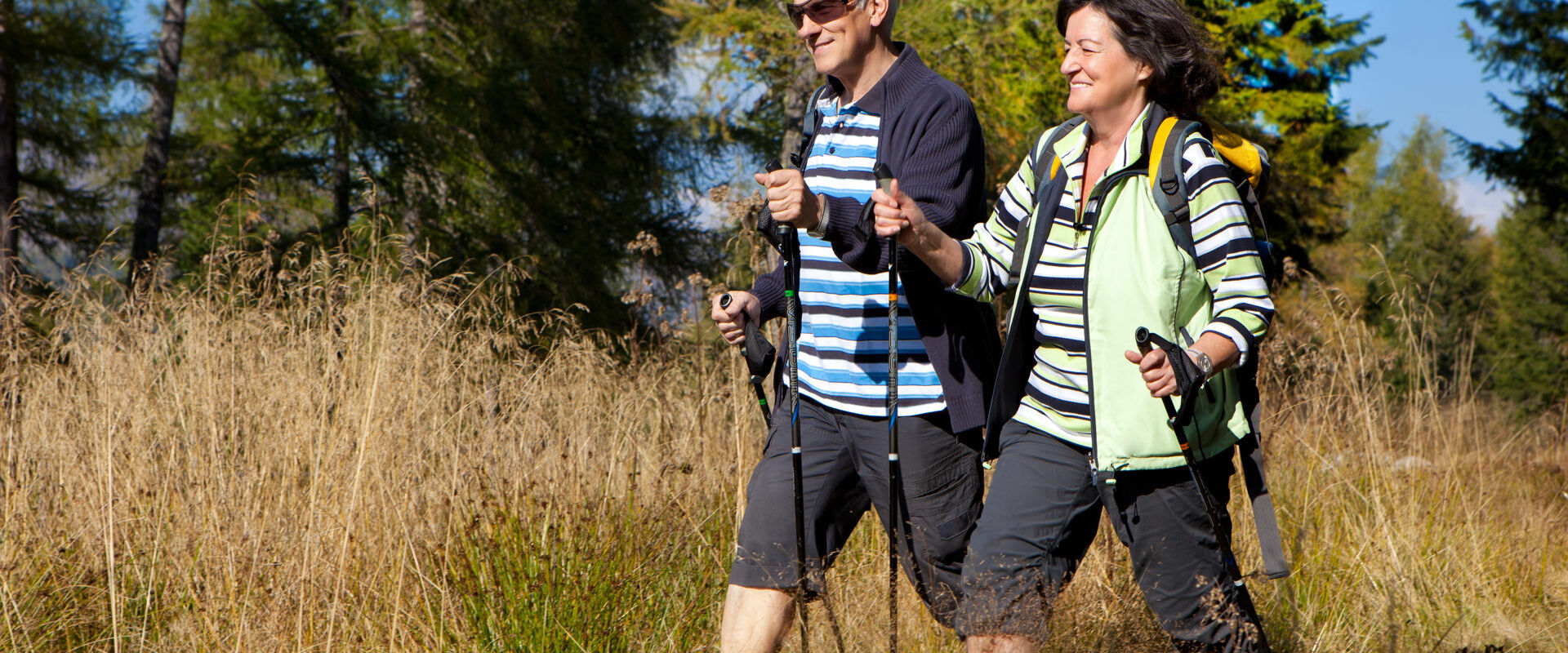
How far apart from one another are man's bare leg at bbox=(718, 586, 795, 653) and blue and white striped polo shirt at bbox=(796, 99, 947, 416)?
1.42 feet

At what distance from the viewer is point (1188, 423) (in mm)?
1959

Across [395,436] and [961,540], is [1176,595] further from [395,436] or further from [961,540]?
[395,436]

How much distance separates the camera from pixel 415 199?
43.8 feet

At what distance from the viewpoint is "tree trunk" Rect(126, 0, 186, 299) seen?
13.0m

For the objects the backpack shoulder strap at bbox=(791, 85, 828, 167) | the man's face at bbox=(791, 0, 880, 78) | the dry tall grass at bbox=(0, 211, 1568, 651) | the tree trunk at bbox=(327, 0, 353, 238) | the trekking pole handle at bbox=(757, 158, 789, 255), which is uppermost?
the tree trunk at bbox=(327, 0, 353, 238)

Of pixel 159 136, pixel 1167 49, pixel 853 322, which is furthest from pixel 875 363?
pixel 159 136

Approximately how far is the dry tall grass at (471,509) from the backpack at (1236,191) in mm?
775

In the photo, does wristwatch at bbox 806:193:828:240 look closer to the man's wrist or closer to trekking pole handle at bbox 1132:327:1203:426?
the man's wrist

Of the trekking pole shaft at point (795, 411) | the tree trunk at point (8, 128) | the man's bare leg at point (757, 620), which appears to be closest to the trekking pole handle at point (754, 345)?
the trekking pole shaft at point (795, 411)

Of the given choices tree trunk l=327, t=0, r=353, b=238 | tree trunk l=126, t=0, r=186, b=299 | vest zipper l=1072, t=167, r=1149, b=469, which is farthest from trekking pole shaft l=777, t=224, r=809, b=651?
tree trunk l=126, t=0, r=186, b=299

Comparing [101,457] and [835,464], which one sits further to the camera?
[101,457]

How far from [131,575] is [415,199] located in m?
10.7

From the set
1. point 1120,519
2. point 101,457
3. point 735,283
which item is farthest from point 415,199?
point 1120,519

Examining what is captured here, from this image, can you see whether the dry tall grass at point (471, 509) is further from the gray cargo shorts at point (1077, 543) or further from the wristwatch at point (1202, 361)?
the wristwatch at point (1202, 361)
